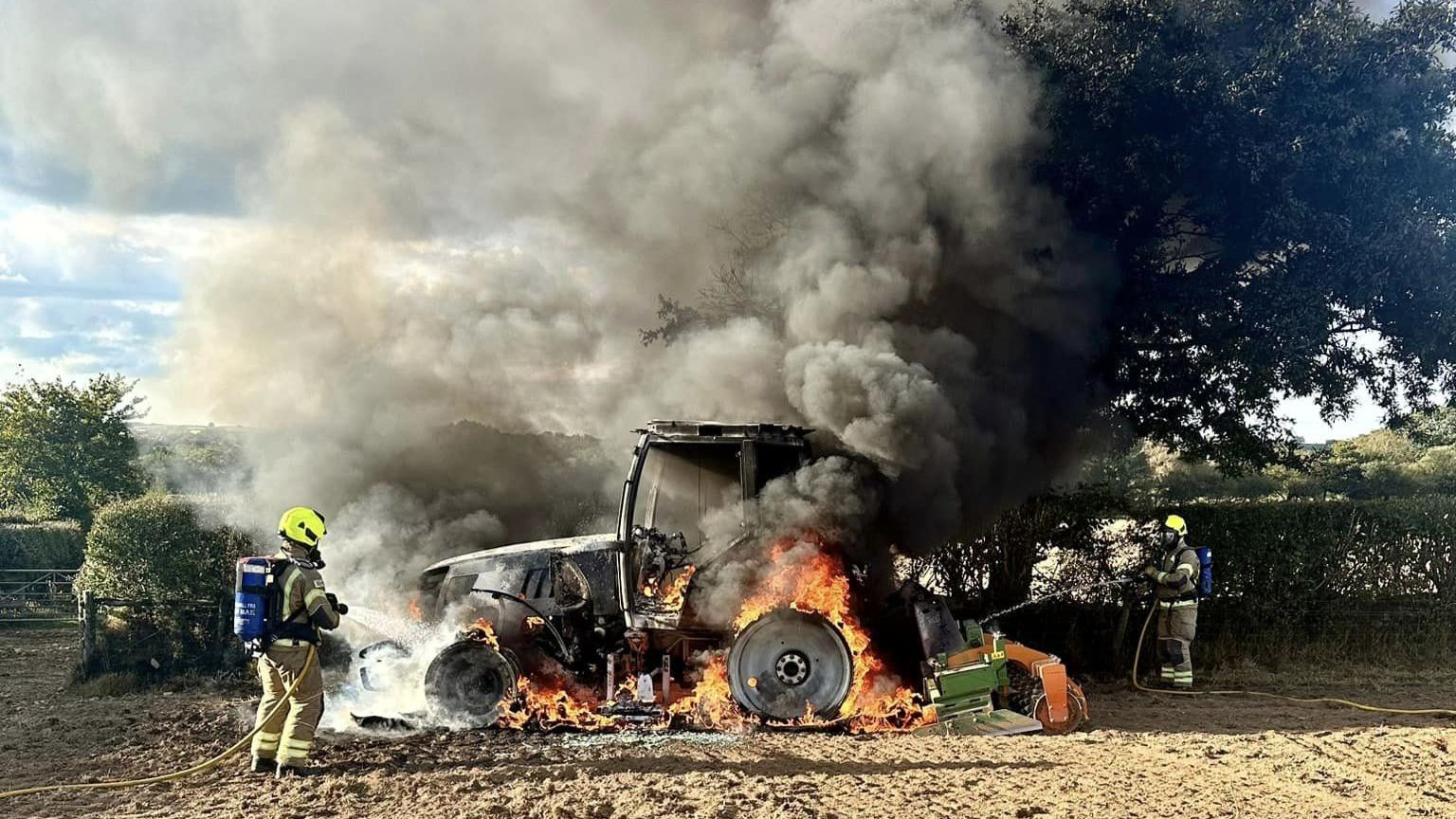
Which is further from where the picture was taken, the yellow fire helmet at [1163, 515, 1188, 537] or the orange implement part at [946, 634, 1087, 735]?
the yellow fire helmet at [1163, 515, 1188, 537]

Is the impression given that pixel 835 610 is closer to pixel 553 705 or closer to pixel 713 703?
pixel 713 703

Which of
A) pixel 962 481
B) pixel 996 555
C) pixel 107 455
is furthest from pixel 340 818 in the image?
pixel 107 455

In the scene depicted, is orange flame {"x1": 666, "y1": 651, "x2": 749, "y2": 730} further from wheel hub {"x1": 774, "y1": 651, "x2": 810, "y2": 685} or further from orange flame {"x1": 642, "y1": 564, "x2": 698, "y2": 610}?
orange flame {"x1": 642, "y1": 564, "x2": 698, "y2": 610}

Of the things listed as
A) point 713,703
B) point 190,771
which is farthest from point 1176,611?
point 190,771

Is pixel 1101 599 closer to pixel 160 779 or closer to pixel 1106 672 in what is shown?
pixel 1106 672

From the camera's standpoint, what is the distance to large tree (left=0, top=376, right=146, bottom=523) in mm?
24266

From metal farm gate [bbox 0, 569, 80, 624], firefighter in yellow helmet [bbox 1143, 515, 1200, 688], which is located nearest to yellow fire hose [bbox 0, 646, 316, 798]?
firefighter in yellow helmet [bbox 1143, 515, 1200, 688]

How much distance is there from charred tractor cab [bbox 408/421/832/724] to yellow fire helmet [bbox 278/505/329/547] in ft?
5.20

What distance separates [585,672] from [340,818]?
2.93 m

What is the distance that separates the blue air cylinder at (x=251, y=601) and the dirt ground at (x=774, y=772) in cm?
104

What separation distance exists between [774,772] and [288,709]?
3531 millimetres

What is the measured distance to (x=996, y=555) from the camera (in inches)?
462

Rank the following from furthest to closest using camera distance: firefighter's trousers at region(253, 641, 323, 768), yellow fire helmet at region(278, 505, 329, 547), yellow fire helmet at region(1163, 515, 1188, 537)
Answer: yellow fire helmet at region(1163, 515, 1188, 537) < yellow fire helmet at region(278, 505, 329, 547) < firefighter's trousers at region(253, 641, 323, 768)

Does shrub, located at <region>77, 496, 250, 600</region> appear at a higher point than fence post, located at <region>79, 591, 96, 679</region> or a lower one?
higher
